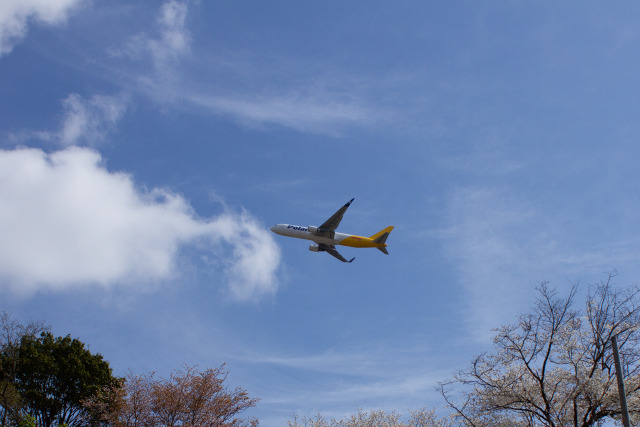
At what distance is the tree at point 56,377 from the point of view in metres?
44.3

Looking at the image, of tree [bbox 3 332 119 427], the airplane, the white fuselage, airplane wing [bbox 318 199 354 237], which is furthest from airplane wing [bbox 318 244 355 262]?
tree [bbox 3 332 119 427]

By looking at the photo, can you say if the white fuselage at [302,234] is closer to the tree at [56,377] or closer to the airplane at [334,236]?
the airplane at [334,236]

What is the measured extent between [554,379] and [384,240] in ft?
79.8

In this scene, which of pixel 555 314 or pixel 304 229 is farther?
pixel 304 229

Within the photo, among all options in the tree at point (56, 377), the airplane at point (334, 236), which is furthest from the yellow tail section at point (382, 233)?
the tree at point (56, 377)

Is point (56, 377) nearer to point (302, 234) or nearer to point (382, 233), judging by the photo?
point (302, 234)

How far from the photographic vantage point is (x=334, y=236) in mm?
49719

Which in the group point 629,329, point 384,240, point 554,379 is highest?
point 384,240

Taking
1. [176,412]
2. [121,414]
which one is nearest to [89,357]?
[121,414]

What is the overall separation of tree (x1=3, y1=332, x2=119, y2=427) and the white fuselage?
19.7 m

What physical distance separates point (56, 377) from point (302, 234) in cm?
2454

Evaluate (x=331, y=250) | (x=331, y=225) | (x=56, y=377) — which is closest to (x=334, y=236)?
(x=331, y=225)

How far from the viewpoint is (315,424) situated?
40375mm

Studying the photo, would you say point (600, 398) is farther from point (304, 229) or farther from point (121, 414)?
point (304, 229)
